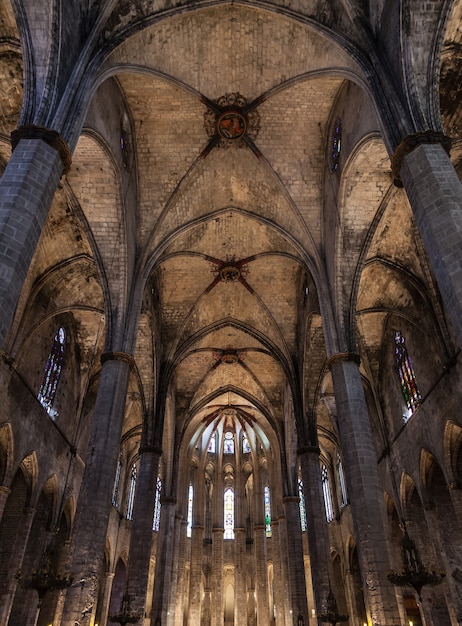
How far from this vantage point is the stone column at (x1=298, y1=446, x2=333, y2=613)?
677 inches

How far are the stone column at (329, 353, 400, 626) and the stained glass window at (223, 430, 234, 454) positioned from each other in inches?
966

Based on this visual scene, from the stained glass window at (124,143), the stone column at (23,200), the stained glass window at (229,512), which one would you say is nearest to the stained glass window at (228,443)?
the stained glass window at (229,512)

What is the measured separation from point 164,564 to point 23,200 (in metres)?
19.4

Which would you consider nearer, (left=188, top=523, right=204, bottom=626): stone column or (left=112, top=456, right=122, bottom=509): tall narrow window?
(left=112, top=456, right=122, bottom=509): tall narrow window

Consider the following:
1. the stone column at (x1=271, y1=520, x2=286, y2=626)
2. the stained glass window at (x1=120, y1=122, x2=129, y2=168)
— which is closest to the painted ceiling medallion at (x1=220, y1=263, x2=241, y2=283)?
the stained glass window at (x1=120, y1=122, x2=129, y2=168)

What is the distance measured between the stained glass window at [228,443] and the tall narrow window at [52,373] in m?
19.8

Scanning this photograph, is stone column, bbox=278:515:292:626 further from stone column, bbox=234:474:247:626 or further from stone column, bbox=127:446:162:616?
stone column, bbox=127:446:162:616

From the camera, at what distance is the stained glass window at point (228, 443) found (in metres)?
37.0

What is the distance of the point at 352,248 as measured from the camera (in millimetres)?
15352

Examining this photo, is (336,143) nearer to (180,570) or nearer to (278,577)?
(180,570)

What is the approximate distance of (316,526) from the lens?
1838 centimetres

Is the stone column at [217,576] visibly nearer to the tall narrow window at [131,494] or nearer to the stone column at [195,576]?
the stone column at [195,576]

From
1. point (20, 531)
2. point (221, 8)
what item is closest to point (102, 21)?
point (221, 8)

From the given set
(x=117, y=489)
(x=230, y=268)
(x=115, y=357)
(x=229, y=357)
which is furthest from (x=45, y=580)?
(x=117, y=489)
